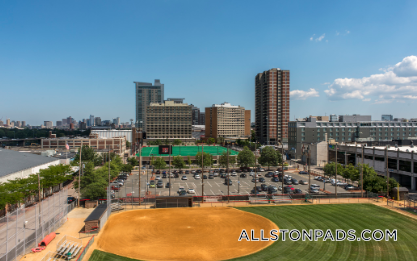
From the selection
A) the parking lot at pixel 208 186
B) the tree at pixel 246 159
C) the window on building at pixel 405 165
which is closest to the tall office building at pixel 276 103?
the tree at pixel 246 159

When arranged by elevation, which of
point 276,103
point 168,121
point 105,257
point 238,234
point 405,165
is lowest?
point 238,234

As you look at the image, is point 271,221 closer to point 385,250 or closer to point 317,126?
point 385,250

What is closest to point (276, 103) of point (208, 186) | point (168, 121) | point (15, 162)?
point (168, 121)

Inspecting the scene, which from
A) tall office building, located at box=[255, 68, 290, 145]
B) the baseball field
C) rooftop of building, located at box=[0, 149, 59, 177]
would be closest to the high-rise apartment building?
tall office building, located at box=[255, 68, 290, 145]

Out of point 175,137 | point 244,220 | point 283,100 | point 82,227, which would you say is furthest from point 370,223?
point 175,137

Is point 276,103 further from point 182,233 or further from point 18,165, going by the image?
point 182,233
